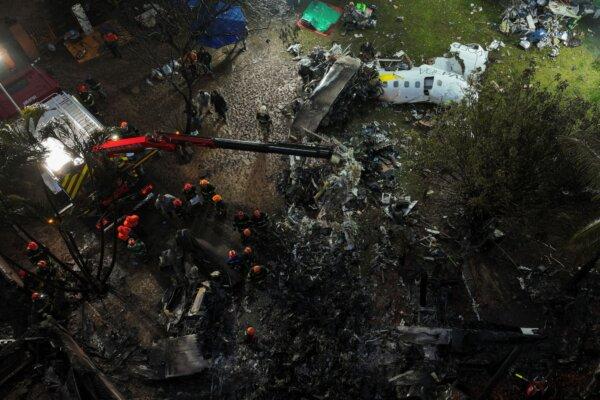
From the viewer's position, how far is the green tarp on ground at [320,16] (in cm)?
2089

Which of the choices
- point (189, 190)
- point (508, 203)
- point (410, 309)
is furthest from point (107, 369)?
point (508, 203)

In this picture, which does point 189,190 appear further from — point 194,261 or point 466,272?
point 466,272

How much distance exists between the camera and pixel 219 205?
1418 centimetres

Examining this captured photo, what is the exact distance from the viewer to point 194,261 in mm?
13273

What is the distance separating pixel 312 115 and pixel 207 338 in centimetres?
886

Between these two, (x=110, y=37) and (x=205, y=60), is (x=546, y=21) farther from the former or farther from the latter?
(x=110, y=37)

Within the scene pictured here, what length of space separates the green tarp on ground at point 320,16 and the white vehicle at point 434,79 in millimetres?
3981

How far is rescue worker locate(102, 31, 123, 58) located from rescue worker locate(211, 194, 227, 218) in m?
10.4

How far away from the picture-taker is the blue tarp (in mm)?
19219

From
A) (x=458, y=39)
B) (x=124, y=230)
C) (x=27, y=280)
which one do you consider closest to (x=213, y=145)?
(x=124, y=230)

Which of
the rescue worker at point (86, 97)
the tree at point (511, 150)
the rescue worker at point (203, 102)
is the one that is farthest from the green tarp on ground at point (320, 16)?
the tree at point (511, 150)

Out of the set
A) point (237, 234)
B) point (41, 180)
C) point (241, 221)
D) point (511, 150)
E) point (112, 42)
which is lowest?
point (237, 234)

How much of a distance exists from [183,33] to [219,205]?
942 cm

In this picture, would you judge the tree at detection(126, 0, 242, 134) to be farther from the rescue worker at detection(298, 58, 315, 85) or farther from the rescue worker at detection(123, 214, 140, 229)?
the rescue worker at detection(123, 214, 140, 229)
